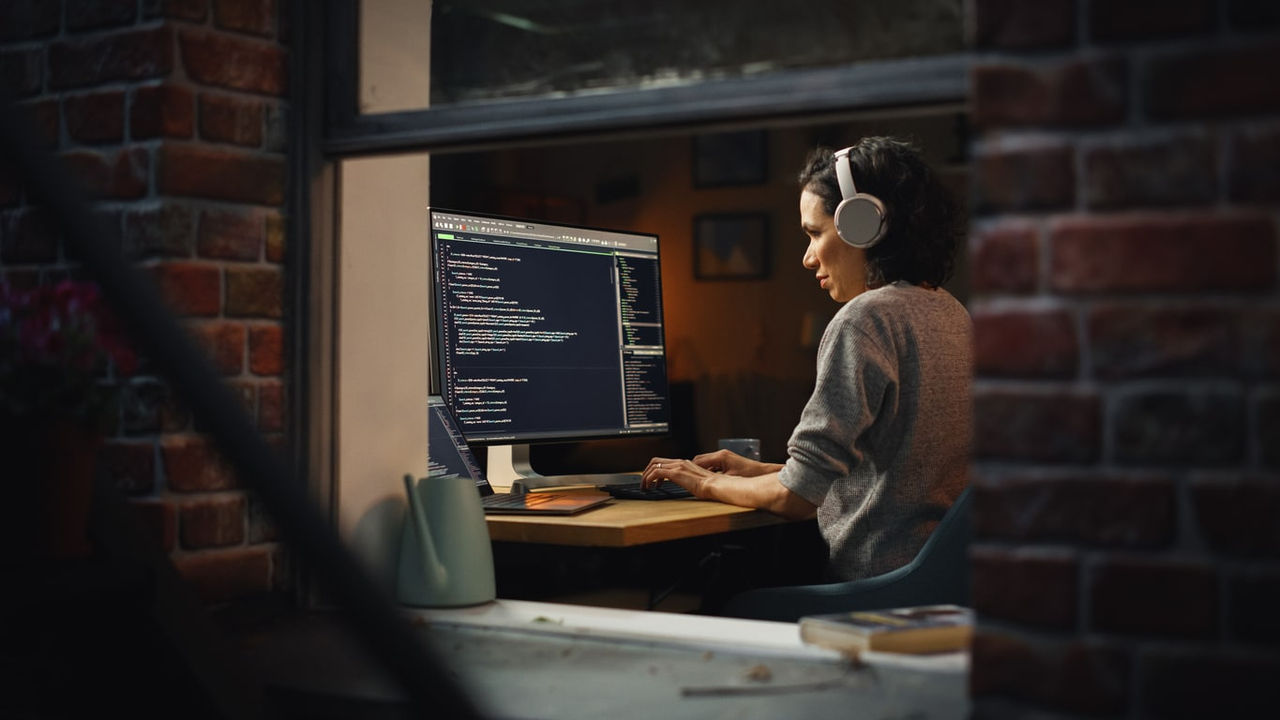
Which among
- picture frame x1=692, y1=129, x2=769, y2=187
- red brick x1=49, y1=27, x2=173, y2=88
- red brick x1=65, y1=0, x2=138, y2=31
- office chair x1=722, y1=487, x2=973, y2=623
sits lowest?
office chair x1=722, y1=487, x2=973, y2=623

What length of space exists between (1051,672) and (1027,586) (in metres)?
0.07

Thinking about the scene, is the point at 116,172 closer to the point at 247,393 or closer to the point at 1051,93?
the point at 247,393

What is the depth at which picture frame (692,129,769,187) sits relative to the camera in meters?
5.54

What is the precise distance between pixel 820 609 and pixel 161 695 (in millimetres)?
1133

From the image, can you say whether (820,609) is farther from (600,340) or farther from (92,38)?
(92,38)

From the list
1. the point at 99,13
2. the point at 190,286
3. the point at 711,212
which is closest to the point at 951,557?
the point at 190,286

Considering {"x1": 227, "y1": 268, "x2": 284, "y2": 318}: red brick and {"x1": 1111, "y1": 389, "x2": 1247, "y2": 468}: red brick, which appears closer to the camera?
{"x1": 1111, "y1": 389, "x2": 1247, "y2": 468}: red brick

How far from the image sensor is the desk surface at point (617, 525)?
2000 mm

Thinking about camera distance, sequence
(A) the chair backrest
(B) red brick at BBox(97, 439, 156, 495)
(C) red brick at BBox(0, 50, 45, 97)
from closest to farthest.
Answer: (B) red brick at BBox(97, 439, 156, 495) → (C) red brick at BBox(0, 50, 45, 97) → (A) the chair backrest

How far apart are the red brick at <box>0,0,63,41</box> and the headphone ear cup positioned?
1488 mm

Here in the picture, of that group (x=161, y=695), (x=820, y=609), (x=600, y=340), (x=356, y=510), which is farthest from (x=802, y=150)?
(x=161, y=695)

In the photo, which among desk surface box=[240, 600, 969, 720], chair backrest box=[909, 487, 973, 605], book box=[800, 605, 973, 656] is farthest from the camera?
chair backrest box=[909, 487, 973, 605]

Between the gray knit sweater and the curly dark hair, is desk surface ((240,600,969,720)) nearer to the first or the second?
the gray knit sweater

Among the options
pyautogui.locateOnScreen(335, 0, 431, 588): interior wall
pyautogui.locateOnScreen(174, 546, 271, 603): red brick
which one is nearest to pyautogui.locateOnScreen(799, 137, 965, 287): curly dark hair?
pyautogui.locateOnScreen(335, 0, 431, 588): interior wall
